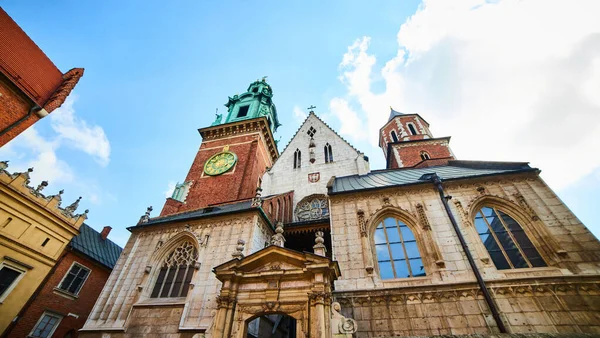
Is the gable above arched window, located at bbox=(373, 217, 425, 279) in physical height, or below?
above

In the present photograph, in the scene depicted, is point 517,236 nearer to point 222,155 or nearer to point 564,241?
point 564,241

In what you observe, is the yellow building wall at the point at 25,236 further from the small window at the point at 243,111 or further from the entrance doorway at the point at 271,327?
the small window at the point at 243,111

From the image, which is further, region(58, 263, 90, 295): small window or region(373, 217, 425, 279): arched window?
region(58, 263, 90, 295): small window

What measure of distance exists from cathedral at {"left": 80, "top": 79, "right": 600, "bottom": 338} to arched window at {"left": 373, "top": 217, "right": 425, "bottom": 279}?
4 cm

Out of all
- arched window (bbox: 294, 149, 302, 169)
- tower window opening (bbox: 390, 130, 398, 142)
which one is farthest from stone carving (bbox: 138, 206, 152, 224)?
tower window opening (bbox: 390, 130, 398, 142)

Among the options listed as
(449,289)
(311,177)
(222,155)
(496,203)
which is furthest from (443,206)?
(222,155)

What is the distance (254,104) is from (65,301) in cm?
2495

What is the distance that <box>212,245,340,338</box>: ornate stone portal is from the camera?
7.41 metres

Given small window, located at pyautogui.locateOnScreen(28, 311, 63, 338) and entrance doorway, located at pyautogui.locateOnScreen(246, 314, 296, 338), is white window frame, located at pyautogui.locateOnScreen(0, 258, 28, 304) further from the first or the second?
entrance doorway, located at pyautogui.locateOnScreen(246, 314, 296, 338)

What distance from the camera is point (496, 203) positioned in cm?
1080

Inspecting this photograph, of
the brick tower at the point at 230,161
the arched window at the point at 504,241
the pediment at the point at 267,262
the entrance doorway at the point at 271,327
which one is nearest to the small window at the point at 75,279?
the brick tower at the point at 230,161

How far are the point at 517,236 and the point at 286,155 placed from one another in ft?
52.1

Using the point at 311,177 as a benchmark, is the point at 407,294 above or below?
below

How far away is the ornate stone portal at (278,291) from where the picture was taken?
7406 mm
